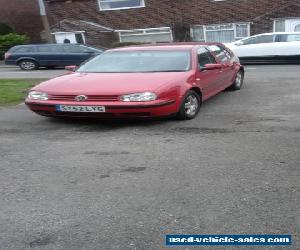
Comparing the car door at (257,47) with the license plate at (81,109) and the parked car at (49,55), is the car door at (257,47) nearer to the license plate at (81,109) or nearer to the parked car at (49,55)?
the parked car at (49,55)

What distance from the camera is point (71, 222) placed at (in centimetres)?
371

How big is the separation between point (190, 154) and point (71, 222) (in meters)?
2.09

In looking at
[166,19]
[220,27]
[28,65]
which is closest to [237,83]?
[28,65]

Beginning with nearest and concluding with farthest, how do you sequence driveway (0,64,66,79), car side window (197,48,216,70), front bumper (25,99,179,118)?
front bumper (25,99,179,118), car side window (197,48,216,70), driveway (0,64,66,79)

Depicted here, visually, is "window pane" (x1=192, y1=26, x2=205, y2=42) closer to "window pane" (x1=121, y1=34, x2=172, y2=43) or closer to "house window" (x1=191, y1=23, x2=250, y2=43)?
"house window" (x1=191, y1=23, x2=250, y2=43)

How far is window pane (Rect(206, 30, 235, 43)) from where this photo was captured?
2650 cm

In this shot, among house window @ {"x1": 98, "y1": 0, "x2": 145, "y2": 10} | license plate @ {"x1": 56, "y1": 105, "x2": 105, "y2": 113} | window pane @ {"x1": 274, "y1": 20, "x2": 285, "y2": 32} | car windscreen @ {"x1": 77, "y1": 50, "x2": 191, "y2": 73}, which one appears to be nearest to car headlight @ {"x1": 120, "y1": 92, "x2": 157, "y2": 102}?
license plate @ {"x1": 56, "y1": 105, "x2": 105, "y2": 113}

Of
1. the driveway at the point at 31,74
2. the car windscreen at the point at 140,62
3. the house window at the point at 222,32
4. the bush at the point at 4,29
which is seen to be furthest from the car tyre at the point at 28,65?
the car windscreen at the point at 140,62

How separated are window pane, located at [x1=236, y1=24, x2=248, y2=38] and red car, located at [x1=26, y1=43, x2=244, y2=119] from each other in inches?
712

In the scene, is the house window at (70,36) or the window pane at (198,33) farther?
the house window at (70,36)

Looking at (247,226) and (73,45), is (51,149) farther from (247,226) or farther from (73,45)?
(73,45)

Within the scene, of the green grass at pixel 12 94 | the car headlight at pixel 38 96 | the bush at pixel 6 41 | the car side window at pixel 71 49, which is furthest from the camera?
the bush at pixel 6 41

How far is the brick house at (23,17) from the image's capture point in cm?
3184

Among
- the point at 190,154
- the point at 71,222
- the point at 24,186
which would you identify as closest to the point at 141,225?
the point at 71,222
